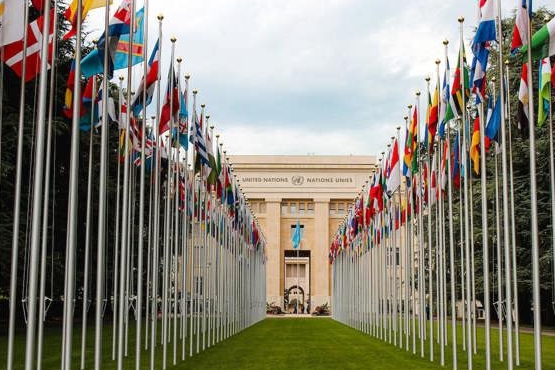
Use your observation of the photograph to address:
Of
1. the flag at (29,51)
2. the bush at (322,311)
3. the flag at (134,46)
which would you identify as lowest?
the bush at (322,311)

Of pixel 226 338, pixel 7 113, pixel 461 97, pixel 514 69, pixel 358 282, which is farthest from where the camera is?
pixel 358 282

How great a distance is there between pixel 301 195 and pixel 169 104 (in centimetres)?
7541

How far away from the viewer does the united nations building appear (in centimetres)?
9650

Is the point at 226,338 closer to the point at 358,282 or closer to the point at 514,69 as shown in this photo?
the point at 358,282

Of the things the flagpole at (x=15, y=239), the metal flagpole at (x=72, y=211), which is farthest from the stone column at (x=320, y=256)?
the flagpole at (x=15, y=239)

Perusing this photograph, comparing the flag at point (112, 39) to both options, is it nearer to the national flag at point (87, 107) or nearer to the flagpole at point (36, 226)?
the national flag at point (87, 107)

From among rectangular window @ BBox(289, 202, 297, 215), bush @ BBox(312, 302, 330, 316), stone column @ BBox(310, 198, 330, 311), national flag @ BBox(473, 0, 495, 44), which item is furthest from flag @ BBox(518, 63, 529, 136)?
rectangular window @ BBox(289, 202, 297, 215)

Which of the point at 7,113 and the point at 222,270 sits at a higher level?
the point at 7,113

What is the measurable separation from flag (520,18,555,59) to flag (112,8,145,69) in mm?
8515

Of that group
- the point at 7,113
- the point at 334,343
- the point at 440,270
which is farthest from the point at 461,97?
the point at 7,113

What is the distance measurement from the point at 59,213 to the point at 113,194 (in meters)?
2.78

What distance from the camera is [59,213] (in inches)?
1554

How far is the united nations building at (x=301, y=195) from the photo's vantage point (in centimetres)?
9650

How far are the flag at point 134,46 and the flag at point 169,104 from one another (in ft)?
10.1
